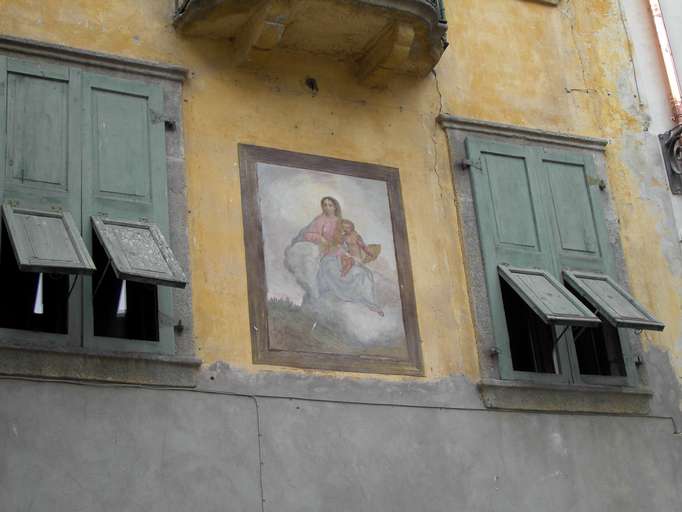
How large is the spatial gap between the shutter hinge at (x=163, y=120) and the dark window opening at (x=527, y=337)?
9.65 ft

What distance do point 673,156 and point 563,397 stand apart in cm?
297

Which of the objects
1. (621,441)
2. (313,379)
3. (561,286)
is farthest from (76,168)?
(621,441)

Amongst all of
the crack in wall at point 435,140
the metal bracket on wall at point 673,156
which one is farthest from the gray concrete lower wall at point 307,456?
the metal bracket on wall at point 673,156

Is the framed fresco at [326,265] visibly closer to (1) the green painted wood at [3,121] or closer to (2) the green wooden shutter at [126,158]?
(2) the green wooden shutter at [126,158]

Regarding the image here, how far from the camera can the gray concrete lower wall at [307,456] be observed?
29.1ft

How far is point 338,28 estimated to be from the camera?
11062 mm

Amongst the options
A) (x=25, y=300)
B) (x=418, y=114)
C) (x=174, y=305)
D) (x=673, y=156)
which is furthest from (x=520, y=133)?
(x=25, y=300)

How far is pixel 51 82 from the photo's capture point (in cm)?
1013

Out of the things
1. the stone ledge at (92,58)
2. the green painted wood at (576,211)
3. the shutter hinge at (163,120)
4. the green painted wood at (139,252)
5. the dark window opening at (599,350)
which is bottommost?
the dark window opening at (599,350)

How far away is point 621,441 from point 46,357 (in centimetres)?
467

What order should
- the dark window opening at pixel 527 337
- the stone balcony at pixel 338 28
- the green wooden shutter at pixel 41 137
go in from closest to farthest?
the green wooden shutter at pixel 41 137 → the stone balcony at pixel 338 28 → the dark window opening at pixel 527 337

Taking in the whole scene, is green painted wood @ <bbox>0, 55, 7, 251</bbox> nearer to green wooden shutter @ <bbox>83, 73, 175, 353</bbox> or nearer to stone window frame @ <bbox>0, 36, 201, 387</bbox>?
stone window frame @ <bbox>0, 36, 201, 387</bbox>

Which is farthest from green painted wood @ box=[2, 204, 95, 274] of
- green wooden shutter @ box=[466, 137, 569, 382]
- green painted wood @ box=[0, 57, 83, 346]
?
green wooden shutter @ box=[466, 137, 569, 382]

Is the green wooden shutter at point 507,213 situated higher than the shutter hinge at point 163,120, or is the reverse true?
the shutter hinge at point 163,120
